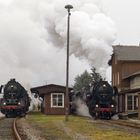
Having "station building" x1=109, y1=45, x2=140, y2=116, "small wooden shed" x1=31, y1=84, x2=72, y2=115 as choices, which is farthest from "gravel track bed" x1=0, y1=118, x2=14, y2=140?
"station building" x1=109, y1=45, x2=140, y2=116

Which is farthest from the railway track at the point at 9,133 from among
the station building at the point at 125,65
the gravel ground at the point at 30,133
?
the station building at the point at 125,65

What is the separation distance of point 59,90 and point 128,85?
12562 mm

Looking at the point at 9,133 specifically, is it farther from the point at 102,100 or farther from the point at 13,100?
the point at 13,100

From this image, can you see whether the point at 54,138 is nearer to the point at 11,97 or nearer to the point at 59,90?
the point at 11,97

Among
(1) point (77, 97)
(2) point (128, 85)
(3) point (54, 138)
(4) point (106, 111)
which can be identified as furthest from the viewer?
(2) point (128, 85)

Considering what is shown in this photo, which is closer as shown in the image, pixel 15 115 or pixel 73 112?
pixel 15 115

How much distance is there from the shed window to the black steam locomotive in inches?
254

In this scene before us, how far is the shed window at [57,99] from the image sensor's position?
48.5m

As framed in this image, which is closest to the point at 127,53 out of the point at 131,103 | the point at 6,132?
the point at 131,103

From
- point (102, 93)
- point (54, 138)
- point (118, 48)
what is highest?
point (118, 48)

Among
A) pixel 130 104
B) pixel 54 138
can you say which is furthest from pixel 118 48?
pixel 54 138

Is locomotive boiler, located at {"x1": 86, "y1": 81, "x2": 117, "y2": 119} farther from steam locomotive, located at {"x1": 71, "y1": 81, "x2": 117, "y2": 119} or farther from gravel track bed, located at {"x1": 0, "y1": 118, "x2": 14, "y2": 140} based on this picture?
gravel track bed, located at {"x1": 0, "y1": 118, "x2": 14, "y2": 140}

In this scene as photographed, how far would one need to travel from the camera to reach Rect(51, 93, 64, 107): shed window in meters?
48.5

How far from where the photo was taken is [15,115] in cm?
4234
